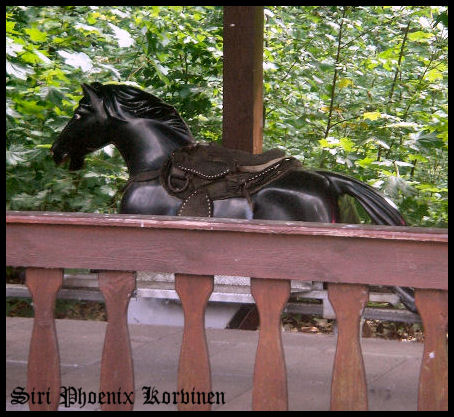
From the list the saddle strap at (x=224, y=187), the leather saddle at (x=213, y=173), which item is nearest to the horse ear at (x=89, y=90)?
the leather saddle at (x=213, y=173)

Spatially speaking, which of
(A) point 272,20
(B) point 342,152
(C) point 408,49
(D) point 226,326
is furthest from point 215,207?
(C) point 408,49

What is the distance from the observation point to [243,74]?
4969 millimetres

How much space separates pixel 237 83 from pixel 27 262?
99.7 inches

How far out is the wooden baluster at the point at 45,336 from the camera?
277cm

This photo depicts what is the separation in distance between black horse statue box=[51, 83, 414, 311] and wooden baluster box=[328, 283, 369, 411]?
148 cm

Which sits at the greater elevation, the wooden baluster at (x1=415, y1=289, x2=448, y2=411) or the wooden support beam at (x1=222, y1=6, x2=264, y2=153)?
the wooden support beam at (x1=222, y1=6, x2=264, y2=153)

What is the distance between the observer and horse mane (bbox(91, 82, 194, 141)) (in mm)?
4633

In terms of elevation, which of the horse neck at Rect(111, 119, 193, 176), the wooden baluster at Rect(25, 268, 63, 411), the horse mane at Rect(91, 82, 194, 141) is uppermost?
the horse mane at Rect(91, 82, 194, 141)

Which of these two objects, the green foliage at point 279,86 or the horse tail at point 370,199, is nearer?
the horse tail at point 370,199

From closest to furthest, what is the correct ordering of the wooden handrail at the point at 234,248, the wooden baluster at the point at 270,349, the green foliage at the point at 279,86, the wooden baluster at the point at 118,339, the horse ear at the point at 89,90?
the wooden handrail at the point at 234,248
the wooden baluster at the point at 270,349
the wooden baluster at the point at 118,339
the horse ear at the point at 89,90
the green foliage at the point at 279,86

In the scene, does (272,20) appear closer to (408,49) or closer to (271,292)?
(408,49)

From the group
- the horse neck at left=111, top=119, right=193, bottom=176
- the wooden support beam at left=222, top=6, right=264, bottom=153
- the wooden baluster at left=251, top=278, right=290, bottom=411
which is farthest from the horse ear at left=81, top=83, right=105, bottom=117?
the wooden baluster at left=251, top=278, right=290, bottom=411

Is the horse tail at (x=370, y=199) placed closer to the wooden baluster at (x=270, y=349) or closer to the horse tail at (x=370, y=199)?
the horse tail at (x=370, y=199)

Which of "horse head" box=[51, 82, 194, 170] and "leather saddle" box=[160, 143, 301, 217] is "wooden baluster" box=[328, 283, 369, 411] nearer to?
"leather saddle" box=[160, 143, 301, 217]
